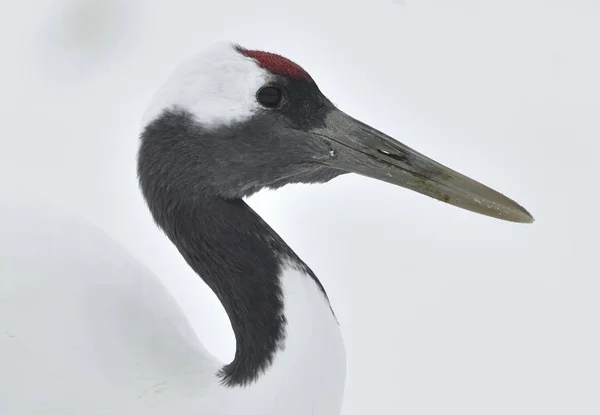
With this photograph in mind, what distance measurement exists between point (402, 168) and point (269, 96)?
37cm

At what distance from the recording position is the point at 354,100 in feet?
13.4

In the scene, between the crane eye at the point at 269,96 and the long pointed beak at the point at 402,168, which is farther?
the long pointed beak at the point at 402,168

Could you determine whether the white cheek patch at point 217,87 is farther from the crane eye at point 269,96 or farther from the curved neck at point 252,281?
the curved neck at point 252,281

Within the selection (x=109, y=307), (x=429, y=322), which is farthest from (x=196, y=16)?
(x=109, y=307)

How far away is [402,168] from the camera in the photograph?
212cm

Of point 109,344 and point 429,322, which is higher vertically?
point 429,322

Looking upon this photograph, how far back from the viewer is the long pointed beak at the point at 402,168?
82.7 inches

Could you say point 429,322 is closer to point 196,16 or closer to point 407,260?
point 407,260

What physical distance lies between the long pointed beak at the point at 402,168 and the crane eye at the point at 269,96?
0.15 metres

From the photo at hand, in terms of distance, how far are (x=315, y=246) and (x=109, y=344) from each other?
53.6 inches

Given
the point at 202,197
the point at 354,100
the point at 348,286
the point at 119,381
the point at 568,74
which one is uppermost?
the point at 568,74

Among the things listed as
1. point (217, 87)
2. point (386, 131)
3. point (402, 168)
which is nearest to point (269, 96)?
point (217, 87)

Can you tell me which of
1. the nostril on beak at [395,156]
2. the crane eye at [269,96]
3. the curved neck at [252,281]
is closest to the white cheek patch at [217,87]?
the crane eye at [269,96]

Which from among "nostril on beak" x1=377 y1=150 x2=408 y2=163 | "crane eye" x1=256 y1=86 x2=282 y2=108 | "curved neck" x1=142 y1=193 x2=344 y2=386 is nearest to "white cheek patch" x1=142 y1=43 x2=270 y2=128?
"crane eye" x1=256 y1=86 x2=282 y2=108
